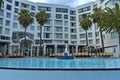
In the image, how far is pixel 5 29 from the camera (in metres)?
50.2

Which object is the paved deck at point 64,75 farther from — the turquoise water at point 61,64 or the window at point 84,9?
the window at point 84,9

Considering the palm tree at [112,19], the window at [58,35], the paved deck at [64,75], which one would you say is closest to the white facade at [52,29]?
the window at [58,35]

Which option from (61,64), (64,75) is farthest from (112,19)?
(64,75)

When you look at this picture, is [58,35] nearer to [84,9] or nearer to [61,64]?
[84,9]

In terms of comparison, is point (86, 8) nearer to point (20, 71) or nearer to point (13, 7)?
point (13, 7)

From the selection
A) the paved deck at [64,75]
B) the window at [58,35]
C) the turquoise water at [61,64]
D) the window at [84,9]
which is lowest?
the paved deck at [64,75]

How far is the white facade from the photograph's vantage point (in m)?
51.4

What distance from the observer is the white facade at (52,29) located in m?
51.4

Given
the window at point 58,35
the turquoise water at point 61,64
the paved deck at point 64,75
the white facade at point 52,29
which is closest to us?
the paved deck at point 64,75

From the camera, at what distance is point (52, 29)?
62375mm

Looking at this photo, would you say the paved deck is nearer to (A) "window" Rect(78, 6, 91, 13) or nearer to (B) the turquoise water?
(B) the turquoise water

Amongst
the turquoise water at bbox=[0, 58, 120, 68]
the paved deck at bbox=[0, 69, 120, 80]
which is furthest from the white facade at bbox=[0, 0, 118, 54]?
the paved deck at bbox=[0, 69, 120, 80]

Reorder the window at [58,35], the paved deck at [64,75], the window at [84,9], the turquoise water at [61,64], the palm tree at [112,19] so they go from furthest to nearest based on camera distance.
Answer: the window at [58,35] → the window at [84,9] → the palm tree at [112,19] → the turquoise water at [61,64] → the paved deck at [64,75]

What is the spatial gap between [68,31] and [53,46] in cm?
933
